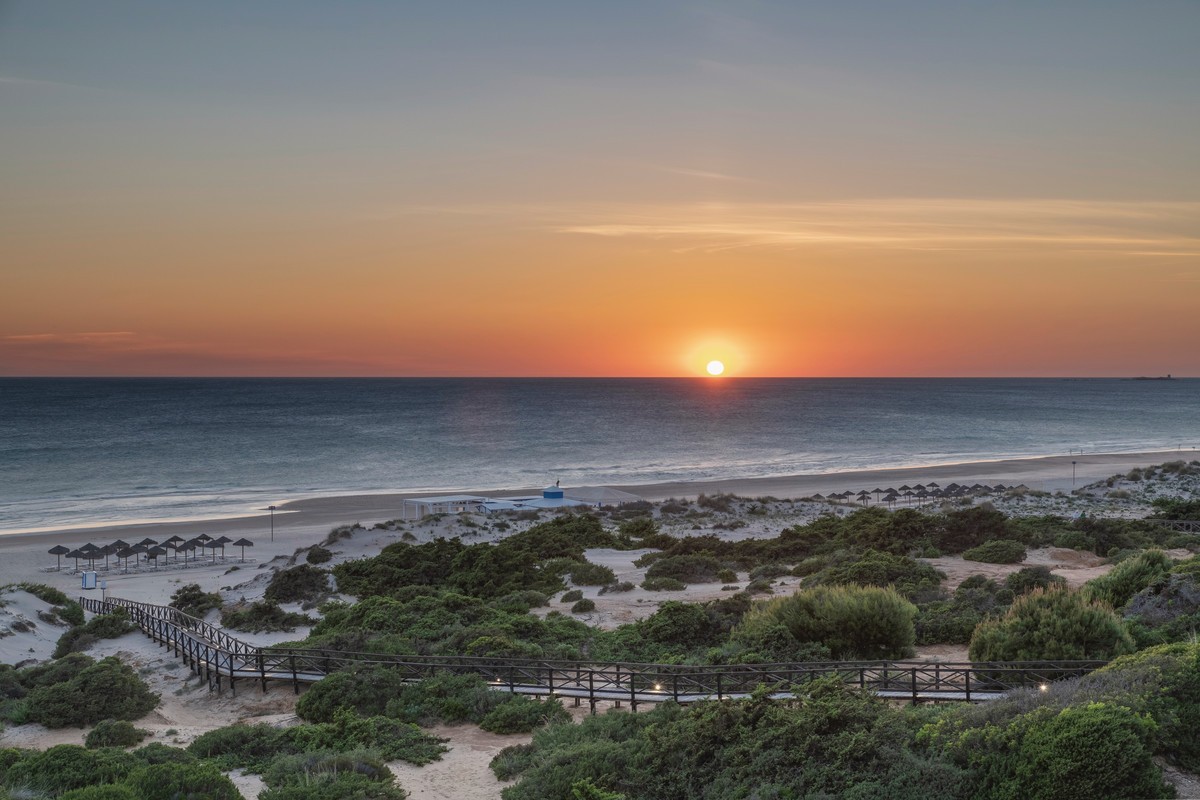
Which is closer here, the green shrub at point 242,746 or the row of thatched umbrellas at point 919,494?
the green shrub at point 242,746

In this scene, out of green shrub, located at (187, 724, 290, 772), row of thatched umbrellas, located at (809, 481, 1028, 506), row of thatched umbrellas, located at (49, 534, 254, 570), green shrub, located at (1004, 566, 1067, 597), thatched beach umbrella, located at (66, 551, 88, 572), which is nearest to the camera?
green shrub, located at (187, 724, 290, 772)

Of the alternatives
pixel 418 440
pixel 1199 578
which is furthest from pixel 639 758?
pixel 418 440

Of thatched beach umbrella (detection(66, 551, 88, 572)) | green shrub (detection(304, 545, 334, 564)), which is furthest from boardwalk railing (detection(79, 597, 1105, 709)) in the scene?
thatched beach umbrella (detection(66, 551, 88, 572))

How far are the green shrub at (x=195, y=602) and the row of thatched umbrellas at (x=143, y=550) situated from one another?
1147cm

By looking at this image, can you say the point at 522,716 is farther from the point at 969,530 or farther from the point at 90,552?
the point at 90,552

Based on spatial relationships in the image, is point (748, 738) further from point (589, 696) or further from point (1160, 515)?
point (1160, 515)

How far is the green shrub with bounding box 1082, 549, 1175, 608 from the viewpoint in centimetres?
1633

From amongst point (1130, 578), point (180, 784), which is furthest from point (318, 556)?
point (1130, 578)

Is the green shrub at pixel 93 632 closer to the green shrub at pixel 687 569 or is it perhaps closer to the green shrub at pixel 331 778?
the green shrub at pixel 331 778

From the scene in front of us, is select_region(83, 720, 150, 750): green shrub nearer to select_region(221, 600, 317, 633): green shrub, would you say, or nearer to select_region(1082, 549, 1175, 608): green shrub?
select_region(221, 600, 317, 633): green shrub

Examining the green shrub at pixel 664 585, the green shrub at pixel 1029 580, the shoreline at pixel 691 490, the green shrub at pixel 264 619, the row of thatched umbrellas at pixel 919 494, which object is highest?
the green shrub at pixel 1029 580

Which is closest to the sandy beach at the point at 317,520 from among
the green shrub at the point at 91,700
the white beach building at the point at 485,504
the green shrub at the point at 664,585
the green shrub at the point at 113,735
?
the white beach building at the point at 485,504

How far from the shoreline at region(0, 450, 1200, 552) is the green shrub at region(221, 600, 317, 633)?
2160cm

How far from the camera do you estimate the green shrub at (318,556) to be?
108 ft
